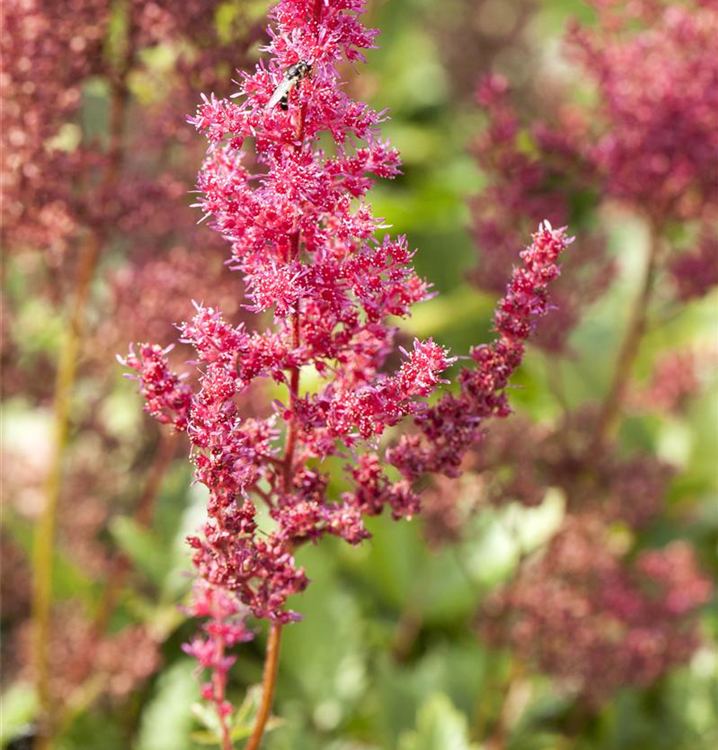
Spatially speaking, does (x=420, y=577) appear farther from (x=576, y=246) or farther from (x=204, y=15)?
(x=204, y=15)

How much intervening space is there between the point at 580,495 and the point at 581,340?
1.23 meters

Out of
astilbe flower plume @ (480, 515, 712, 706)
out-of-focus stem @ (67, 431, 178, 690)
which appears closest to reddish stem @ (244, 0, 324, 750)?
out-of-focus stem @ (67, 431, 178, 690)

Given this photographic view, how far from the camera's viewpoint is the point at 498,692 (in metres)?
2.19

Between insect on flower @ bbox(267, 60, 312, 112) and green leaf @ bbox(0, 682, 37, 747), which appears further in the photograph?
green leaf @ bbox(0, 682, 37, 747)

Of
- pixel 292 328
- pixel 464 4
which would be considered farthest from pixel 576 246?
pixel 464 4

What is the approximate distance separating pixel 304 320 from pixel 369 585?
1.76 metres

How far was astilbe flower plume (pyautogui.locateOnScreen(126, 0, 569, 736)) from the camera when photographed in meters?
0.87

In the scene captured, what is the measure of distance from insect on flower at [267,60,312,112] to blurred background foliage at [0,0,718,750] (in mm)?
810

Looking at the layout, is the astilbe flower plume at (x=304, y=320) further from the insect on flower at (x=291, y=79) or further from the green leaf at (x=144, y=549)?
the green leaf at (x=144, y=549)

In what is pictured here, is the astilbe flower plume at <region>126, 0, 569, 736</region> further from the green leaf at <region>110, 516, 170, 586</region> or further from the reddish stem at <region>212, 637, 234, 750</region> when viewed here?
the green leaf at <region>110, 516, 170, 586</region>

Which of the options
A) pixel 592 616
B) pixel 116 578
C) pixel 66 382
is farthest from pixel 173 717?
pixel 592 616

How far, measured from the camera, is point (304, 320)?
37.2 inches

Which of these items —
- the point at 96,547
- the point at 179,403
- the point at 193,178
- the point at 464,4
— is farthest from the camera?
the point at 464,4

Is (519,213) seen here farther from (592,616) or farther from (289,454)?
(289,454)
